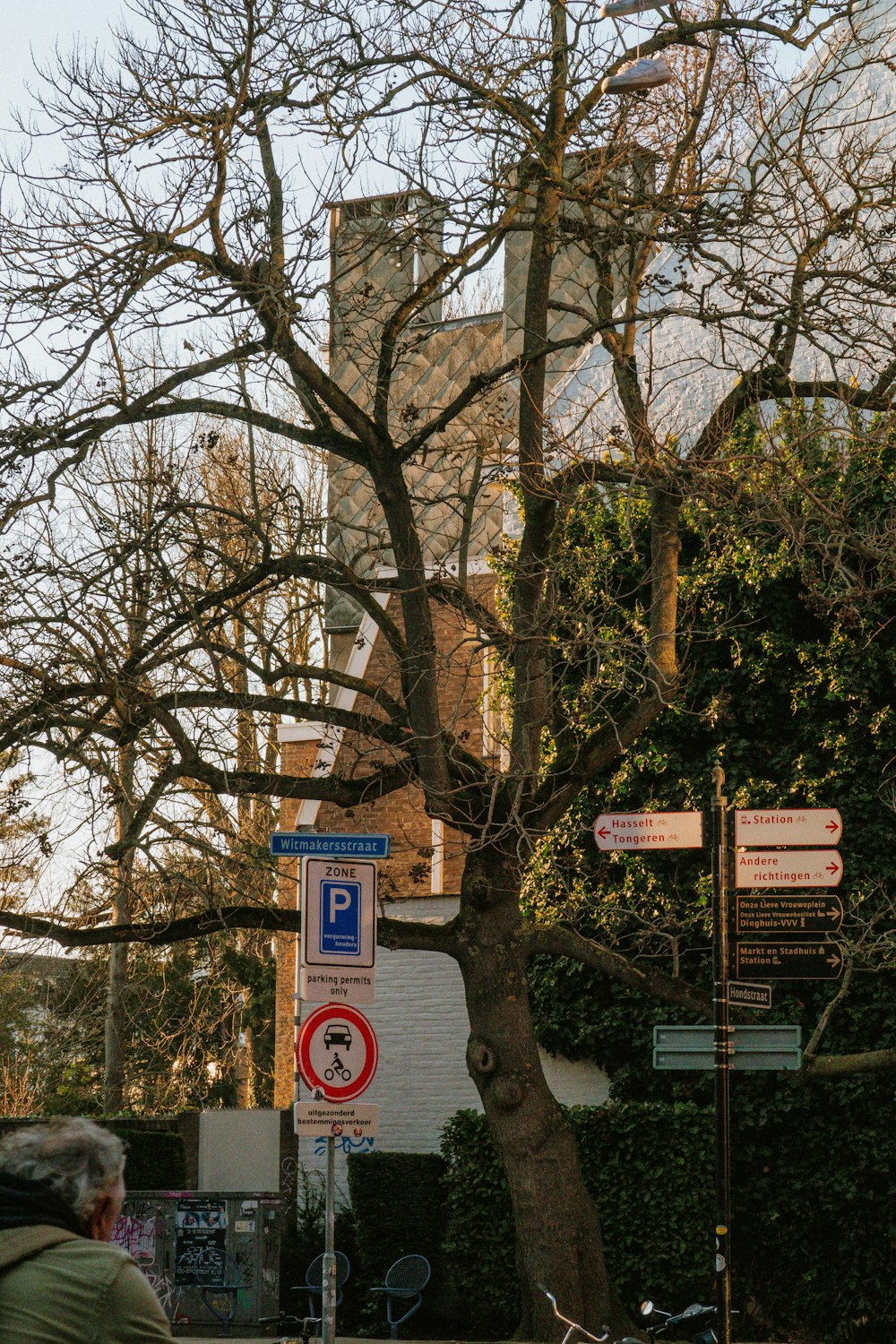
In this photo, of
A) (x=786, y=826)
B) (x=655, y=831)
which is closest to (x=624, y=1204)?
(x=655, y=831)

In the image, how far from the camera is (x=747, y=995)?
9.80m

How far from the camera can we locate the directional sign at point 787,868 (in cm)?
971

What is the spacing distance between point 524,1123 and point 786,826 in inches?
153

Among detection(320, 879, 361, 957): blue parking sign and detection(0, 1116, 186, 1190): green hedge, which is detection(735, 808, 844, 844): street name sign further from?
detection(0, 1116, 186, 1190): green hedge

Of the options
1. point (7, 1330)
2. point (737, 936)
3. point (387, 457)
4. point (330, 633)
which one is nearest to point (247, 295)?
point (387, 457)

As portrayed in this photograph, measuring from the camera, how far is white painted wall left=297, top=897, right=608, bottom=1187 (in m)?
18.3

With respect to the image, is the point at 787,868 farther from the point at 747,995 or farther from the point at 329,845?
the point at 329,845

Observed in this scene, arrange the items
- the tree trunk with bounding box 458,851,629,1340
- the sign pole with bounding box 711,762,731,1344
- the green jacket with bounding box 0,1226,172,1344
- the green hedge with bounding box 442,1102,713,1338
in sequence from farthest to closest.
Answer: the green hedge with bounding box 442,1102,713,1338 → the tree trunk with bounding box 458,851,629,1340 → the sign pole with bounding box 711,762,731,1344 → the green jacket with bounding box 0,1226,172,1344

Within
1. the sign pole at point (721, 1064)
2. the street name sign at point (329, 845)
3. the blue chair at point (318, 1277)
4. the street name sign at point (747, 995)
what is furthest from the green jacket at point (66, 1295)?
the blue chair at point (318, 1277)

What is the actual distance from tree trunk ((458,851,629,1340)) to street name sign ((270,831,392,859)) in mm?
3030

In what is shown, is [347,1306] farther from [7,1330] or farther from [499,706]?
[7,1330]

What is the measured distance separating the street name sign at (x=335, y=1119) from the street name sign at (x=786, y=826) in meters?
2.83

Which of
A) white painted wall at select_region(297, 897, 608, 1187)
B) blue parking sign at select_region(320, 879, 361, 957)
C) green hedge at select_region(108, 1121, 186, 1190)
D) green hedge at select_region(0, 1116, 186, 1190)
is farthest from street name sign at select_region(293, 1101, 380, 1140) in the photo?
green hedge at select_region(108, 1121, 186, 1190)

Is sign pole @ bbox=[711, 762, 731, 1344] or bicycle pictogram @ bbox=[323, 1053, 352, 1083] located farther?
sign pole @ bbox=[711, 762, 731, 1344]
